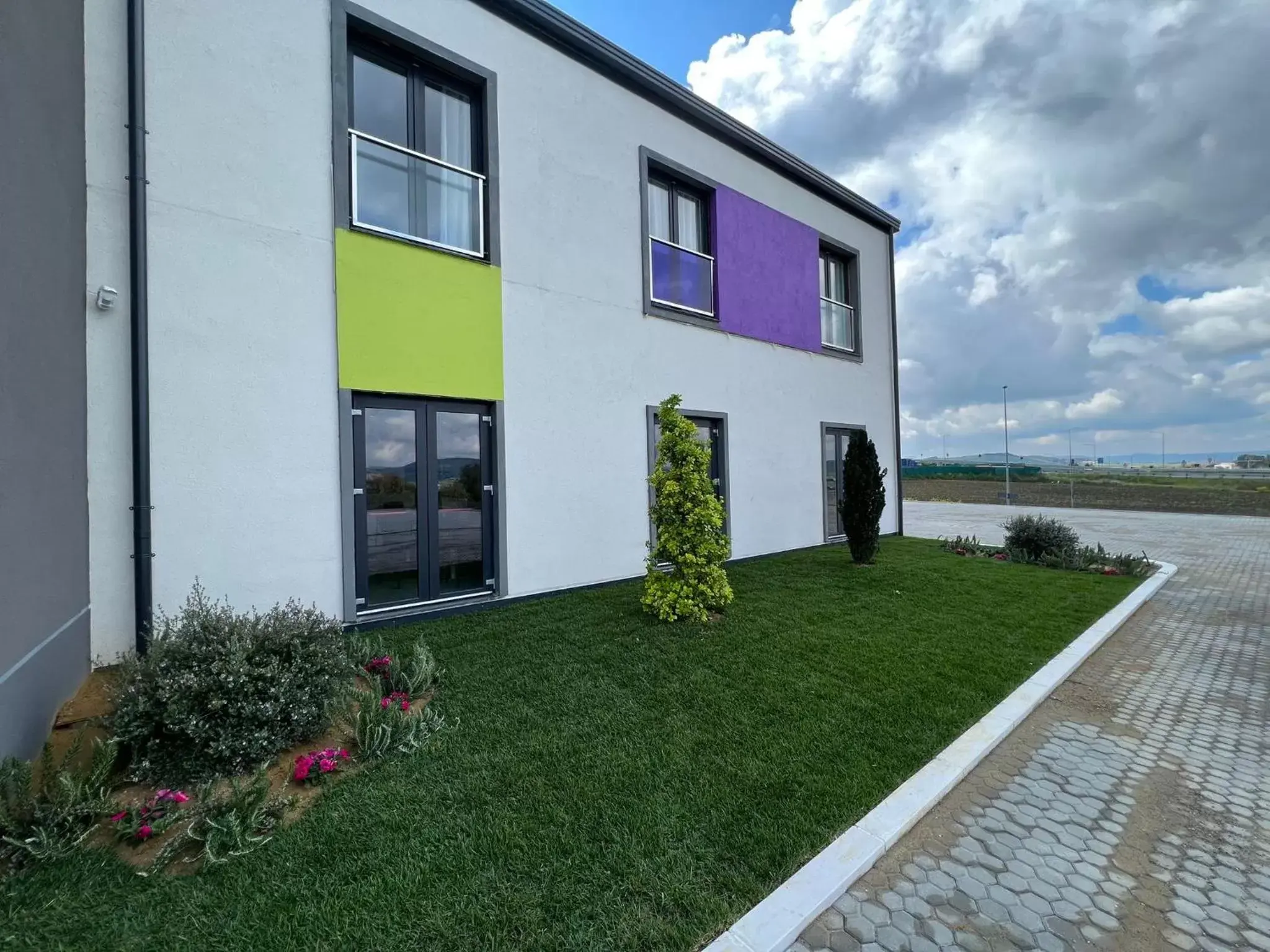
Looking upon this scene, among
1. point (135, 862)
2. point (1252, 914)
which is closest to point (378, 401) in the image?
point (135, 862)

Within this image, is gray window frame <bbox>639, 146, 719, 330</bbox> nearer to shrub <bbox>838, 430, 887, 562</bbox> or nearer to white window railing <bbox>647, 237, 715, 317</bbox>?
white window railing <bbox>647, 237, 715, 317</bbox>

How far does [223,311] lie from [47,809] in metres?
3.84

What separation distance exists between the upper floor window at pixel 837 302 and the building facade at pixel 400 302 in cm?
297

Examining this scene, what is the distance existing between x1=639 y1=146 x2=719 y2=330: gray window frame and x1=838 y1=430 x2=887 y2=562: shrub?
310cm

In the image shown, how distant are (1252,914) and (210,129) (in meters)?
8.19

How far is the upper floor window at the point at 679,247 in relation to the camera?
844cm

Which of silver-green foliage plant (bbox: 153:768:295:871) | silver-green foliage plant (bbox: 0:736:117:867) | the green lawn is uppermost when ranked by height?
silver-green foliage plant (bbox: 0:736:117:867)

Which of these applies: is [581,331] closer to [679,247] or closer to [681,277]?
[681,277]

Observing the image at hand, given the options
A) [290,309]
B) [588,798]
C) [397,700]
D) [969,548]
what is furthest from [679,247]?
[969,548]

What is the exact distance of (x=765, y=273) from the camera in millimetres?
10047

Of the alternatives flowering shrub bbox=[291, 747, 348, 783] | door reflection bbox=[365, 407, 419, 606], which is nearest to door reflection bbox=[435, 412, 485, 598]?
door reflection bbox=[365, 407, 419, 606]

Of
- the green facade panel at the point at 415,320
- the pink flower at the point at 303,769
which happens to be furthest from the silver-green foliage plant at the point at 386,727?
the green facade panel at the point at 415,320

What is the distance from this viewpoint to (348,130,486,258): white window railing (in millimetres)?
5691

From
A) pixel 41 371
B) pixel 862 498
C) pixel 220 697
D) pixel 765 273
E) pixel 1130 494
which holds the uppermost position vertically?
pixel 765 273
